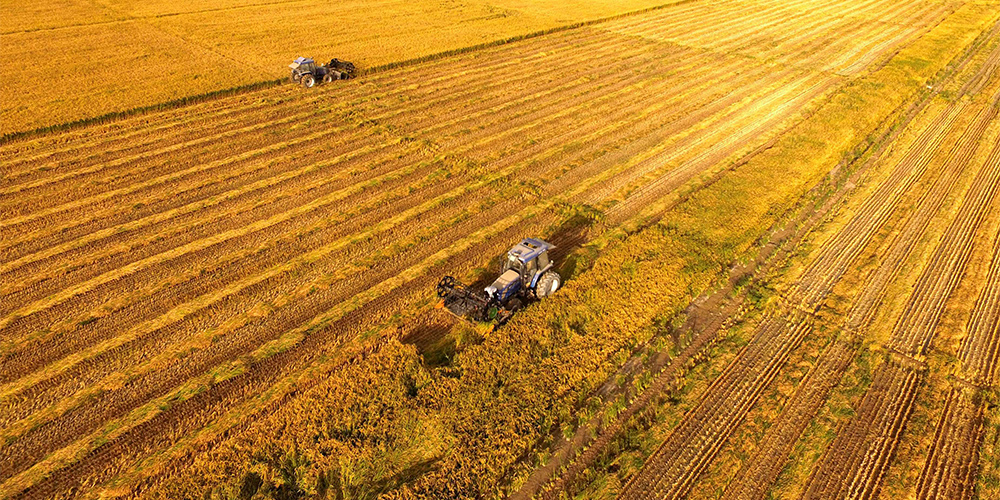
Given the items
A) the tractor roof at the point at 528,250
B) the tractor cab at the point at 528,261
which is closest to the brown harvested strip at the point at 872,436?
the tractor cab at the point at 528,261

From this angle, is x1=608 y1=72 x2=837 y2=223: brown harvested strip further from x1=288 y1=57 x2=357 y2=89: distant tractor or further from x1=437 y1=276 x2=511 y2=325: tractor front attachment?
x1=288 y1=57 x2=357 y2=89: distant tractor

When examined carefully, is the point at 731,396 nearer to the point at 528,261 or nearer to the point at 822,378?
the point at 822,378

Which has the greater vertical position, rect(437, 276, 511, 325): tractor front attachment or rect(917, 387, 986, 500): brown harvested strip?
rect(437, 276, 511, 325): tractor front attachment

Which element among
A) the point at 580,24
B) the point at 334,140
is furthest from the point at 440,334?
the point at 580,24

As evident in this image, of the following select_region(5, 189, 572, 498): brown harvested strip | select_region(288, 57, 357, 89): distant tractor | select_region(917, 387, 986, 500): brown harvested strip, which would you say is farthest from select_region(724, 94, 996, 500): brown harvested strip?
select_region(288, 57, 357, 89): distant tractor

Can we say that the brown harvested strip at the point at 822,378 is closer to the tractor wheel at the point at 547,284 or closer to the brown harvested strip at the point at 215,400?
the tractor wheel at the point at 547,284

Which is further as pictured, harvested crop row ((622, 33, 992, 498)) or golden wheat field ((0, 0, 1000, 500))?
golden wheat field ((0, 0, 1000, 500))
